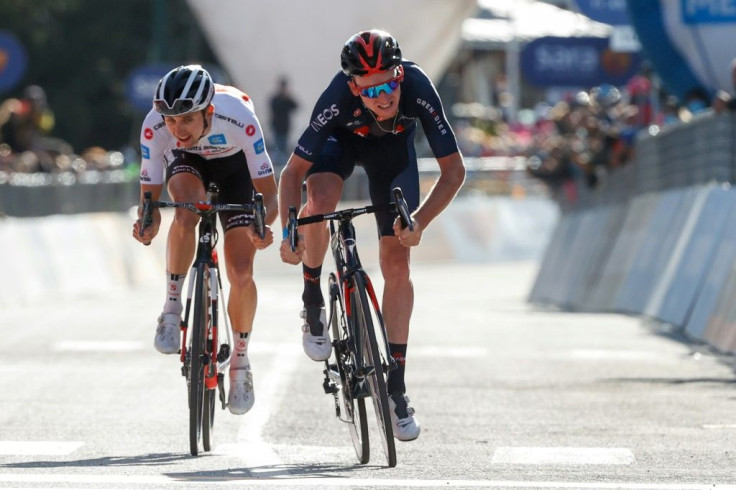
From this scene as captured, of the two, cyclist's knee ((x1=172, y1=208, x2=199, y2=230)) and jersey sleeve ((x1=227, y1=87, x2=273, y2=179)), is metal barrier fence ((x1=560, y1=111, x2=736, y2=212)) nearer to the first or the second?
jersey sleeve ((x1=227, y1=87, x2=273, y2=179))

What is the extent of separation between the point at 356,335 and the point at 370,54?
129 cm

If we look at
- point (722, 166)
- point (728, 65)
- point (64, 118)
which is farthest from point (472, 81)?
point (722, 166)

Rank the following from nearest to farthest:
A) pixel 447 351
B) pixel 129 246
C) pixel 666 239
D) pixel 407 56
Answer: pixel 447 351, pixel 666 239, pixel 129 246, pixel 407 56

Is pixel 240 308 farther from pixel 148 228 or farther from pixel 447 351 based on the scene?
pixel 447 351

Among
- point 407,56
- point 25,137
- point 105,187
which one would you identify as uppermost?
point 25,137

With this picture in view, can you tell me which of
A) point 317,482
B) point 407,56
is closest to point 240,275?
point 317,482

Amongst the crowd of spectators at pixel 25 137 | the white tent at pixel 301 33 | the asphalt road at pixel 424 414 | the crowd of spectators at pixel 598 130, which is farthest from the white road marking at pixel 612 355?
the white tent at pixel 301 33

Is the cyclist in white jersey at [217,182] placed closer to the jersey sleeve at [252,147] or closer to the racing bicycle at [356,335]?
the jersey sleeve at [252,147]

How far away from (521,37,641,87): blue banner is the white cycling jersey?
17.0 metres

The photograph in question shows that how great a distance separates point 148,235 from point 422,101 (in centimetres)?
152

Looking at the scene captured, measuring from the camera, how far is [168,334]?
10172mm

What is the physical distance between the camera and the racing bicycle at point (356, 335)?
9047 mm

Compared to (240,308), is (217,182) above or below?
above

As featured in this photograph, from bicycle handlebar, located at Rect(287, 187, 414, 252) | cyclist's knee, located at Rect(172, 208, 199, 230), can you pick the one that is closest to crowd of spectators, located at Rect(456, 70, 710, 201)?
cyclist's knee, located at Rect(172, 208, 199, 230)
